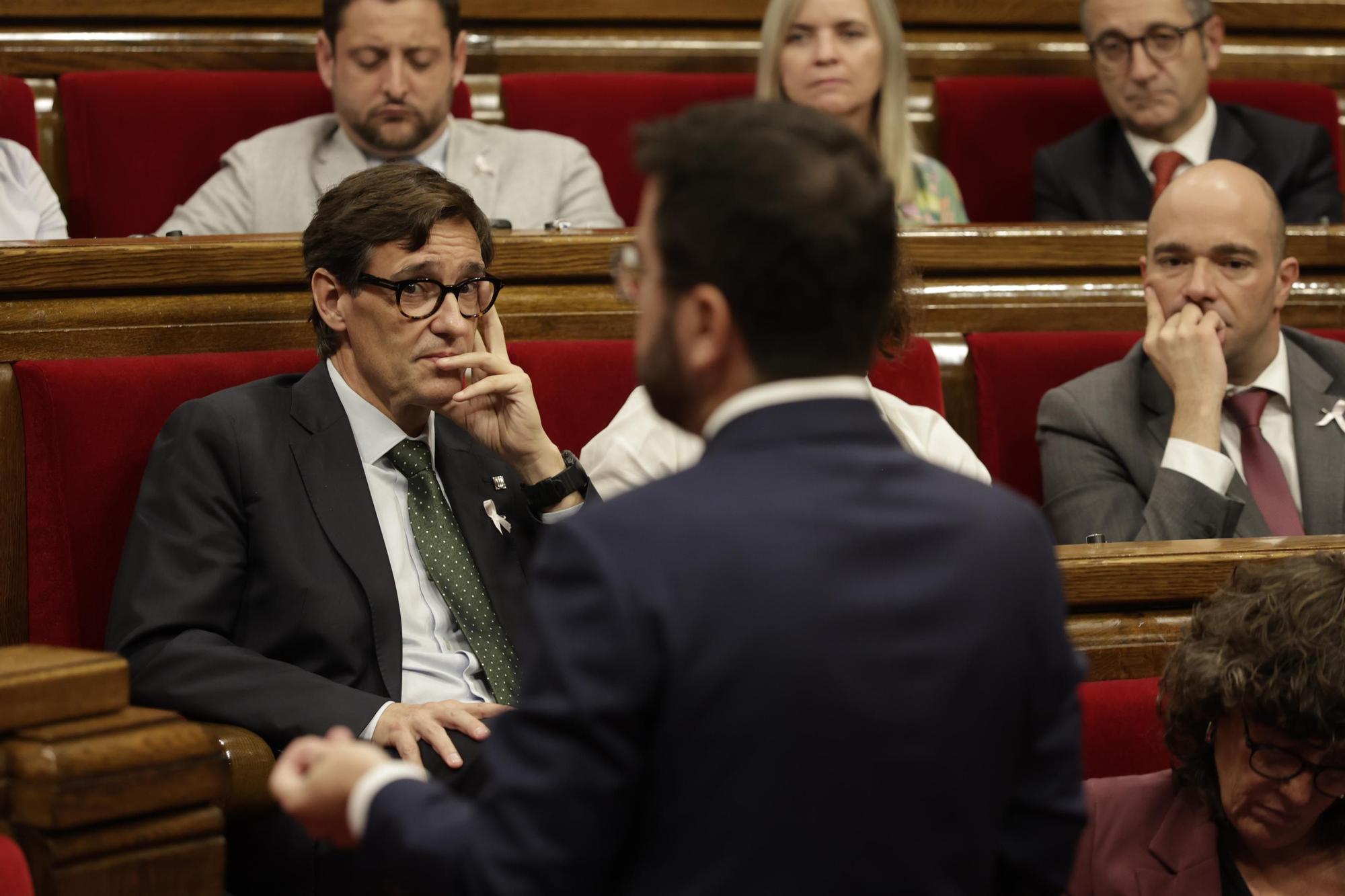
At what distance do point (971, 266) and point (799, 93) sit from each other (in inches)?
13.7

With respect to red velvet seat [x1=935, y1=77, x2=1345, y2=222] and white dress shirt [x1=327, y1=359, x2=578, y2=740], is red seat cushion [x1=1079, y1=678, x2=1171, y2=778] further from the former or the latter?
red velvet seat [x1=935, y1=77, x2=1345, y2=222]

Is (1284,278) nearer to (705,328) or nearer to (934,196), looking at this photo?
(934,196)

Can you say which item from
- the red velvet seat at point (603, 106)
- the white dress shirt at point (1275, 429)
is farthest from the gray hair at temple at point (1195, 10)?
the white dress shirt at point (1275, 429)

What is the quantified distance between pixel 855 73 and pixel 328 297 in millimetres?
777

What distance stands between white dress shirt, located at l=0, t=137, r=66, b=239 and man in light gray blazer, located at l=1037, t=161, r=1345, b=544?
935 mm

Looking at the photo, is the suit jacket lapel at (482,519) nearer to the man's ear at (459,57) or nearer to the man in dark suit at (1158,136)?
the man's ear at (459,57)

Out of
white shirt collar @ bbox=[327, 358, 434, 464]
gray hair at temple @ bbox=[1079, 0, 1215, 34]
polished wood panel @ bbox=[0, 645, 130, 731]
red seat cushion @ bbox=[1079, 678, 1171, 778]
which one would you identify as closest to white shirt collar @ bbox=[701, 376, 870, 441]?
polished wood panel @ bbox=[0, 645, 130, 731]

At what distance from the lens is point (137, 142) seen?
1608 millimetres

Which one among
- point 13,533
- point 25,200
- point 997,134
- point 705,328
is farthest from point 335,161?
point 705,328

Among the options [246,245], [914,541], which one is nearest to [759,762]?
[914,541]

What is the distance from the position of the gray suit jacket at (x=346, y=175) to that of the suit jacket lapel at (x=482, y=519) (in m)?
0.47

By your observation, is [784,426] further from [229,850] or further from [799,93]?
[799,93]

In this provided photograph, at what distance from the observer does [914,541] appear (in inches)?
18.7

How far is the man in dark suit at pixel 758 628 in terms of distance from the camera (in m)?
0.46
